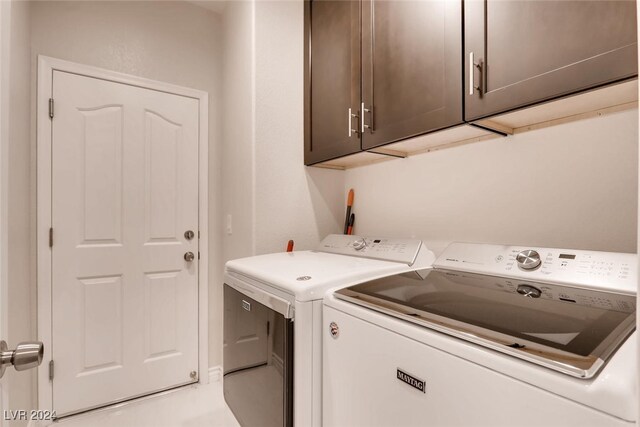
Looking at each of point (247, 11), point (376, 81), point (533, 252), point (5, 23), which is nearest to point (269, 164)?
point (376, 81)

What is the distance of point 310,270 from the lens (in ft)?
3.99

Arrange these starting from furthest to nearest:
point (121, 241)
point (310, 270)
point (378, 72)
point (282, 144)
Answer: point (121, 241), point (282, 144), point (378, 72), point (310, 270)

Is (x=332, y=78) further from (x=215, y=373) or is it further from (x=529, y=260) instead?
(x=215, y=373)

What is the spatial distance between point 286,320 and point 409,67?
1102mm

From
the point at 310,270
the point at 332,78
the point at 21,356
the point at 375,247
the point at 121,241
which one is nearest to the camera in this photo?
the point at 21,356

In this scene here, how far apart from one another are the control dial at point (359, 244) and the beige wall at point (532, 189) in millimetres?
263

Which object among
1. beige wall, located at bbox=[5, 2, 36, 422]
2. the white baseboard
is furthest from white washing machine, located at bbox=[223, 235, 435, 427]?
beige wall, located at bbox=[5, 2, 36, 422]

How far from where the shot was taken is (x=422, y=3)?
122 centimetres

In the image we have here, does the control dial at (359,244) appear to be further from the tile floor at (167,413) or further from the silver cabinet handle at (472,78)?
the tile floor at (167,413)

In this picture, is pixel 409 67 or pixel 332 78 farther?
pixel 332 78

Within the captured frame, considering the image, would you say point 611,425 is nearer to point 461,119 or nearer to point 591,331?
point 591,331

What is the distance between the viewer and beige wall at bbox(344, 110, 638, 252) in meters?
1.03

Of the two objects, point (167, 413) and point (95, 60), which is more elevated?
point (95, 60)

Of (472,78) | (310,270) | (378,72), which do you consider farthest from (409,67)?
(310,270)
